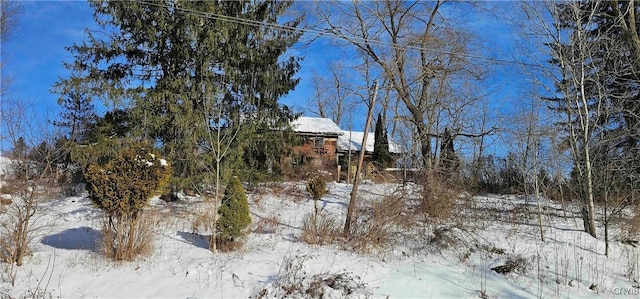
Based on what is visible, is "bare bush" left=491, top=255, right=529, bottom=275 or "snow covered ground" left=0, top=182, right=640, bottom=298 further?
"bare bush" left=491, top=255, right=529, bottom=275

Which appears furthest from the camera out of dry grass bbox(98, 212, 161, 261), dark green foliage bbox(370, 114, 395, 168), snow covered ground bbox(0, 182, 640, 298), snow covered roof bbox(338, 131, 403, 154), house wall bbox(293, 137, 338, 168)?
snow covered roof bbox(338, 131, 403, 154)

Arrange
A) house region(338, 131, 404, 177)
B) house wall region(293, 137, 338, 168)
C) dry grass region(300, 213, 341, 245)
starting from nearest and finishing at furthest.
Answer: dry grass region(300, 213, 341, 245)
house wall region(293, 137, 338, 168)
house region(338, 131, 404, 177)

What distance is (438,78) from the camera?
1477 cm

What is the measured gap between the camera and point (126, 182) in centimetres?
649

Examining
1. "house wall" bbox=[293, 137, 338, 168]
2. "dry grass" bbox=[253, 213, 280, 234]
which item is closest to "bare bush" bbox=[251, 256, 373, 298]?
"dry grass" bbox=[253, 213, 280, 234]

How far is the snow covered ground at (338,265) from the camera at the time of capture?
5.62 metres

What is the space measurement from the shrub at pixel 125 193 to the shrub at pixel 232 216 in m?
1.25

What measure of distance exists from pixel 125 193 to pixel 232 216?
190 cm

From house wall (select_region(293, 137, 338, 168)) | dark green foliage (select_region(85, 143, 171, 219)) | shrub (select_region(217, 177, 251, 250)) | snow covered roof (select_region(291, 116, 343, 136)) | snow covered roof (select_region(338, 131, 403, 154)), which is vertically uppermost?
snow covered roof (select_region(291, 116, 343, 136))

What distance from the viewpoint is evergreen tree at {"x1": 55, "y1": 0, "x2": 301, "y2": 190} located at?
11.2 metres

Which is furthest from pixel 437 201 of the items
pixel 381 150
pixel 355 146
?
pixel 355 146

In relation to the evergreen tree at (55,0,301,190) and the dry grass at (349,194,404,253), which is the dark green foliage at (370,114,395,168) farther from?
the dry grass at (349,194,404,253)

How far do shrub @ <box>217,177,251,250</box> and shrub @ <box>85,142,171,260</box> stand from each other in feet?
4.09

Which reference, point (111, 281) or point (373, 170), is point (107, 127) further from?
point (373, 170)
